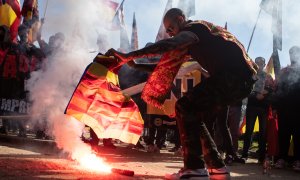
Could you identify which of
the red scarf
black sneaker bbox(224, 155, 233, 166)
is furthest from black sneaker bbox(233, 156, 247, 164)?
the red scarf

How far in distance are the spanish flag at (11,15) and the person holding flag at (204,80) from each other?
6.31 meters

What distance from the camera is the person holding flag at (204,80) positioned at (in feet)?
11.5

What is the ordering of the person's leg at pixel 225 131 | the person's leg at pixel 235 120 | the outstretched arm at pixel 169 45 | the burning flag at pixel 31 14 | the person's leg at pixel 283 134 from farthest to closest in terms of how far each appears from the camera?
the burning flag at pixel 31 14
the person's leg at pixel 235 120
the person's leg at pixel 283 134
the person's leg at pixel 225 131
the outstretched arm at pixel 169 45

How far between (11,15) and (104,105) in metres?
6.13

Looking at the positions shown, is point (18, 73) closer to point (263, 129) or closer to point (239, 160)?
point (239, 160)

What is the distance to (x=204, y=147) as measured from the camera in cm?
379

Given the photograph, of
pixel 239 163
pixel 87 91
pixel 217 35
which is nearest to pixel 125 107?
pixel 87 91

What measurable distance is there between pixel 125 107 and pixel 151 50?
1.46 meters

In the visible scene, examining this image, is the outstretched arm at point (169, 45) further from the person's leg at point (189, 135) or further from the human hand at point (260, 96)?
the human hand at point (260, 96)

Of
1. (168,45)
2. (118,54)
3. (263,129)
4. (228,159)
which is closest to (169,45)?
(168,45)

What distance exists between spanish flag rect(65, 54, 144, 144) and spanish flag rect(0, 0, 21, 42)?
5.52 metres

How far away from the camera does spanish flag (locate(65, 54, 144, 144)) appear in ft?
13.9

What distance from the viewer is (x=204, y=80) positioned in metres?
3.76

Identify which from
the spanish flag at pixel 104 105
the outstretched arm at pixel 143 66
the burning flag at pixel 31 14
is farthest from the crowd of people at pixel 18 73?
the outstretched arm at pixel 143 66
